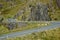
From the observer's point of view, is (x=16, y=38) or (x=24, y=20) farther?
(x=24, y=20)

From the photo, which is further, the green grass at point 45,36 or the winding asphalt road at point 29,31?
the winding asphalt road at point 29,31

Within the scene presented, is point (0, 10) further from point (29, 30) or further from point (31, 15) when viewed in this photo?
point (29, 30)

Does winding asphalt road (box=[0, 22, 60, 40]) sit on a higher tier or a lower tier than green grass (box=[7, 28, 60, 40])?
higher

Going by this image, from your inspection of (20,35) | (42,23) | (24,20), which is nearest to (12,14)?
(24,20)

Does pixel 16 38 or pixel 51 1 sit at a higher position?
pixel 51 1

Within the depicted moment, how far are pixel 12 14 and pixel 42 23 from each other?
12.9 metres

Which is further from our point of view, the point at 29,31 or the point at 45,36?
the point at 29,31

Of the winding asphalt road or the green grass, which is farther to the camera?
the winding asphalt road

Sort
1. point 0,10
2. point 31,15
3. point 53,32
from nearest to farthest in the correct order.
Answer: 1. point 53,32
2. point 31,15
3. point 0,10

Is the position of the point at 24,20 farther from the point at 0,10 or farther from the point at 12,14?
the point at 0,10

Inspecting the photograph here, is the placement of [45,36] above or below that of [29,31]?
below

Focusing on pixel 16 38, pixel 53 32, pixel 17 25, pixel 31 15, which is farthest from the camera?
pixel 31 15

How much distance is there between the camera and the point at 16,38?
45.6 metres

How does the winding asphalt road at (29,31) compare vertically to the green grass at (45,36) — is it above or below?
above
